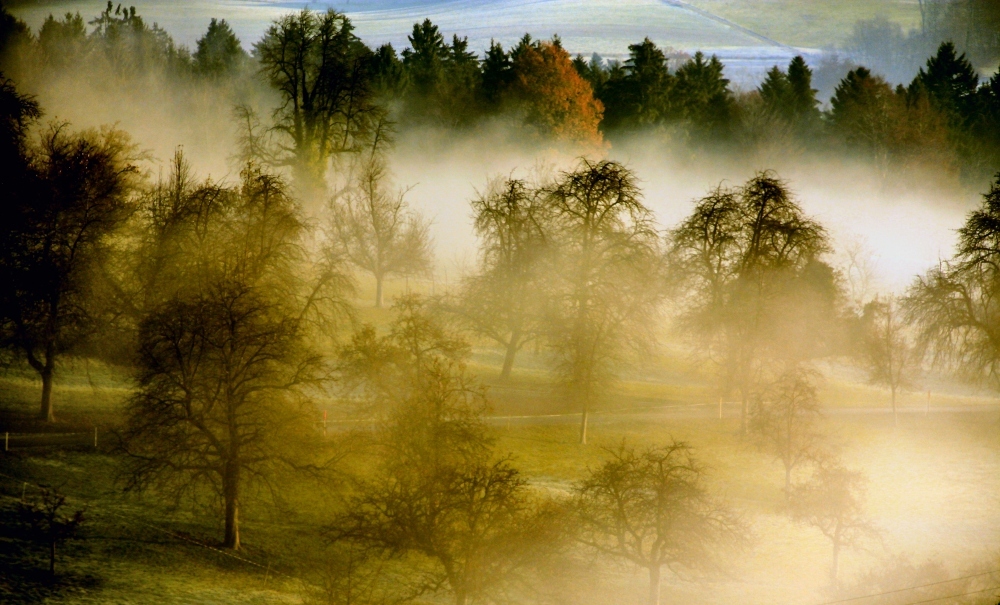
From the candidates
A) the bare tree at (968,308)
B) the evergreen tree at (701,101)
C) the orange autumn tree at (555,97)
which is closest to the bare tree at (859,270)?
the bare tree at (968,308)

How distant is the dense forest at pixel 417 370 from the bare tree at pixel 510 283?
0.42 feet

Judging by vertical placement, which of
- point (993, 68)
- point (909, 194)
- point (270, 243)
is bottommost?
point (270, 243)

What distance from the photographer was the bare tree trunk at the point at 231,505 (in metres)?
29.0

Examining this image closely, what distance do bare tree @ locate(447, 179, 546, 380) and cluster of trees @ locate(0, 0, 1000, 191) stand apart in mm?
31953

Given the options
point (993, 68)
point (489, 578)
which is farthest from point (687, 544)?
point (993, 68)

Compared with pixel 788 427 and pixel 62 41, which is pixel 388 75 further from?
pixel 788 427

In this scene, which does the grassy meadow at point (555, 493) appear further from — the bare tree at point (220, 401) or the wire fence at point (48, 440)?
the bare tree at point (220, 401)

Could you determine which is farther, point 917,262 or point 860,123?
point 860,123

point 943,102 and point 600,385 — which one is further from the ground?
point 943,102

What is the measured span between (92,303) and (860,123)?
77.6m

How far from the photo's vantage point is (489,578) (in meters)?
25.2

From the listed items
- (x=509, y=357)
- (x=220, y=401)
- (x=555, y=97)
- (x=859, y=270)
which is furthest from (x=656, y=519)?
(x=555, y=97)

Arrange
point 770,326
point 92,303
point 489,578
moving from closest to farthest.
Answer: point 489,578
point 92,303
point 770,326

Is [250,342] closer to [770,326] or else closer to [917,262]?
[770,326]
